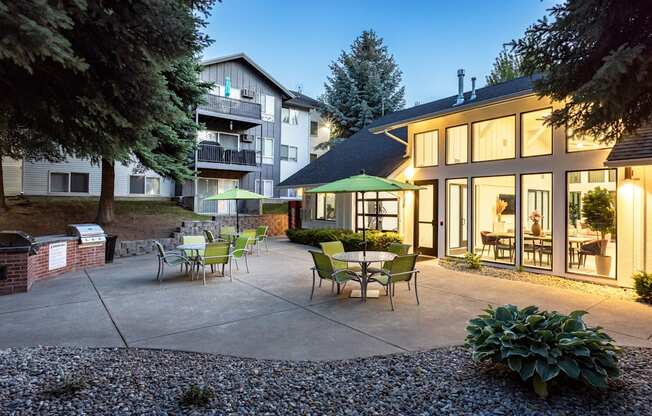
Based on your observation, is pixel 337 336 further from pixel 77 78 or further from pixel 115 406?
pixel 77 78

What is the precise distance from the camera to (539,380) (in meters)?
2.95

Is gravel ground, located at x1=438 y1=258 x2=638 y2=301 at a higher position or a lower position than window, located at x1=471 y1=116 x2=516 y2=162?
lower

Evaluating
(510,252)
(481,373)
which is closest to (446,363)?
(481,373)

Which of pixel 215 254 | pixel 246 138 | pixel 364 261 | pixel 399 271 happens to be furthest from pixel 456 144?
pixel 246 138

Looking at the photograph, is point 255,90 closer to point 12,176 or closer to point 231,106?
point 231,106

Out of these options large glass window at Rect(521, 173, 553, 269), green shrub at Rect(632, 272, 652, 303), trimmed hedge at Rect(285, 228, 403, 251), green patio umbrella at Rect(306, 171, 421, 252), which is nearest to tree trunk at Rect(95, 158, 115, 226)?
trimmed hedge at Rect(285, 228, 403, 251)

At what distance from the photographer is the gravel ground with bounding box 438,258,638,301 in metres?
6.99

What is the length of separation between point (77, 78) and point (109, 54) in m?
0.36

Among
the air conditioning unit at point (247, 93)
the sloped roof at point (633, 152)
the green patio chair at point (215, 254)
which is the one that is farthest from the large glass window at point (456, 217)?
the air conditioning unit at point (247, 93)

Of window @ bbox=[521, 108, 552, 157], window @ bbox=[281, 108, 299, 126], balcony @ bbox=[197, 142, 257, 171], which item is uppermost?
window @ bbox=[281, 108, 299, 126]

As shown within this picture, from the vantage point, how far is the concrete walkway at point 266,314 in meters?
4.43

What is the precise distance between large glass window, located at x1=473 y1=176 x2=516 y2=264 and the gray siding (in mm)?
14330

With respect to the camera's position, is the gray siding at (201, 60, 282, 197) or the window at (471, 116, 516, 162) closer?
the window at (471, 116, 516, 162)

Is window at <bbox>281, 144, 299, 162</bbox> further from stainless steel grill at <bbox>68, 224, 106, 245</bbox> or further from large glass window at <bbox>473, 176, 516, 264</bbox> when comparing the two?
large glass window at <bbox>473, 176, 516, 264</bbox>
